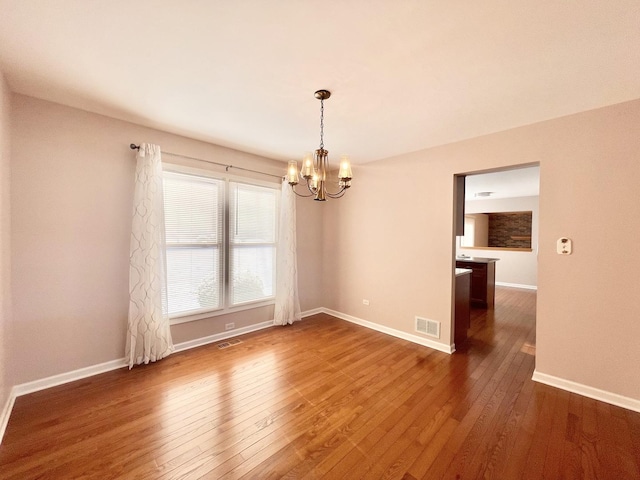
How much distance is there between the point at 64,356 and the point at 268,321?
2.32 m

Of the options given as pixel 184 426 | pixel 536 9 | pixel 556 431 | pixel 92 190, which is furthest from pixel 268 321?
pixel 536 9

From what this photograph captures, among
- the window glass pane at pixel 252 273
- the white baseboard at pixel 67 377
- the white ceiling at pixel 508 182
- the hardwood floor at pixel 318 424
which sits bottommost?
the hardwood floor at pixel 318 424

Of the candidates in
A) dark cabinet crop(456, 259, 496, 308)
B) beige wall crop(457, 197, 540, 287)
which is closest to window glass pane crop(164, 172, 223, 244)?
dark cabinet crop(456, 259, 496, 308)

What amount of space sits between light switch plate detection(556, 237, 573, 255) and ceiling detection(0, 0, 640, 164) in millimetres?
1219

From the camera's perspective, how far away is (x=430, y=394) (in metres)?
2.34

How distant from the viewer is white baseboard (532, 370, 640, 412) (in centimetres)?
216

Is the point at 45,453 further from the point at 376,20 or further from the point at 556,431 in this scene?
the point at 556,431

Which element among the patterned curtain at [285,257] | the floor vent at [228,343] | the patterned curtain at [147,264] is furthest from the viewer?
the patterned curtain at [285,257]

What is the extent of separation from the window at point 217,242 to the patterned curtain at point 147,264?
21 cm

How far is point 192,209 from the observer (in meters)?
3.29

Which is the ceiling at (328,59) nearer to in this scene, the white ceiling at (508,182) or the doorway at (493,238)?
the doorway at (493,238)

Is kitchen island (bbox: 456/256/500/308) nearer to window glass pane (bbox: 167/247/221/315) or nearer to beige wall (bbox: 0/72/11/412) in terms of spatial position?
window glass pane (bbox: 167/247/221/315)

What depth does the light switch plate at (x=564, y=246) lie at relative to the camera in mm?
2459

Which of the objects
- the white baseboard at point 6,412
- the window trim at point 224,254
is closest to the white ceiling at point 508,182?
the window trim at point 224,254
